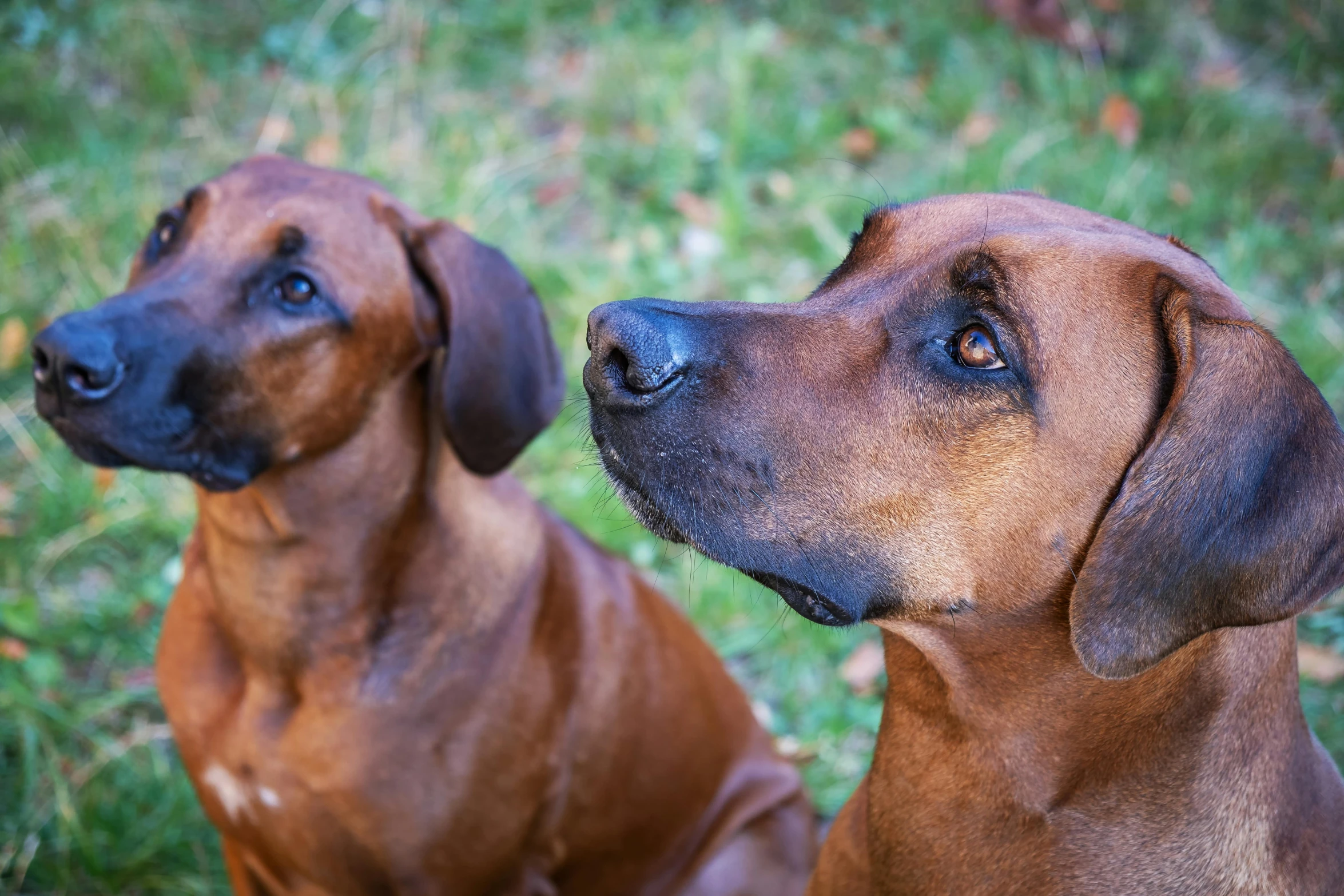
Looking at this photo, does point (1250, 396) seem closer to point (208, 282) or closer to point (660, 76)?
point (208, 282)

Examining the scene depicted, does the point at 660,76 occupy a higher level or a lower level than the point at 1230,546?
lower

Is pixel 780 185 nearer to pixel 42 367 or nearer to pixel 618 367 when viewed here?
pixel 42 367

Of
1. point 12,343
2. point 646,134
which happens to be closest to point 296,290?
point 12,343

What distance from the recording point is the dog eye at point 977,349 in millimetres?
2305

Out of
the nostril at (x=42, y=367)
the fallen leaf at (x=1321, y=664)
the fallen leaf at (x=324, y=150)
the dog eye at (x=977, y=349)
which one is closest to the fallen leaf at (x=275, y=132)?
the fallen leaf at (x=324, y=150)

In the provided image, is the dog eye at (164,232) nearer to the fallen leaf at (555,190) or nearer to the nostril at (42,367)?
the nostril at (42,367)

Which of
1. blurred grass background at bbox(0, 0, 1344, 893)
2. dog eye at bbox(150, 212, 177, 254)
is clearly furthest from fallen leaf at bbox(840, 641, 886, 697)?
dog eye at bbox(150, 212, 177, 254)

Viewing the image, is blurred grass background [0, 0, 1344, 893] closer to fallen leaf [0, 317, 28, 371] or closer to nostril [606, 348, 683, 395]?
fallen leaf [0, 317, 28, 371]

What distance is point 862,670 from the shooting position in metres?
4.98

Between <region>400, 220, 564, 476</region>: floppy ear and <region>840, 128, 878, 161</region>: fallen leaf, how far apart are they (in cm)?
471

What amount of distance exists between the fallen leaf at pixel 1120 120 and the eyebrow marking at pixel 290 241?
19.2 feet

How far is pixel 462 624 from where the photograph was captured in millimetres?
3240

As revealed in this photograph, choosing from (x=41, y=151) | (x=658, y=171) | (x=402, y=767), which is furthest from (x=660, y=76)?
(x=402, y=767)

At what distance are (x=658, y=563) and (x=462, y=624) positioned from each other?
2186 mm
